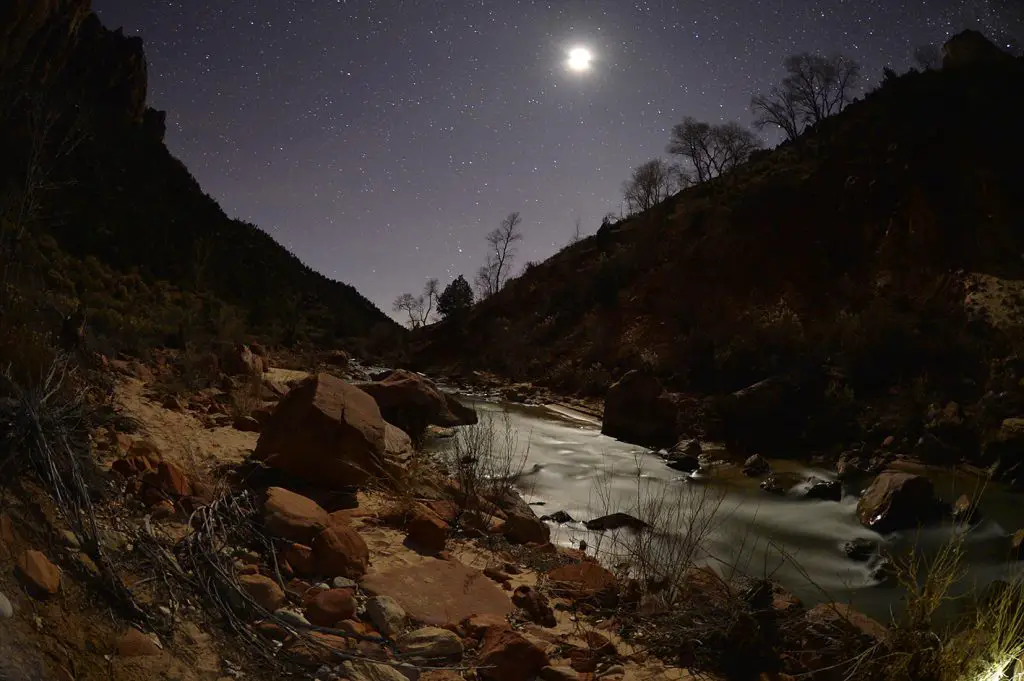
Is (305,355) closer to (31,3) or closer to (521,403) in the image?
(521,403)

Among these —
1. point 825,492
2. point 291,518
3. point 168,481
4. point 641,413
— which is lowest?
point 291,518

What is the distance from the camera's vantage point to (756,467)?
8.93 meters

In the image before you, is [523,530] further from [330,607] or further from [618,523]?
[330,607]

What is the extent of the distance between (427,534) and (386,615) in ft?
4.26

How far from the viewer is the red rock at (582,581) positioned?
382cm

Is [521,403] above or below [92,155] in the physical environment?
below

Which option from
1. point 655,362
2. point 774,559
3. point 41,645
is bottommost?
point 774,559

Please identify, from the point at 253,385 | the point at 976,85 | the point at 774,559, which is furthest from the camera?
the point at 976,85

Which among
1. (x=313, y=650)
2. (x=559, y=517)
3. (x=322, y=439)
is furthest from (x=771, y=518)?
(x=313, y=650)

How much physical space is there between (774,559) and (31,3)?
137 feet

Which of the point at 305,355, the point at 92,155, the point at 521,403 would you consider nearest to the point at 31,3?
the point at 92,155

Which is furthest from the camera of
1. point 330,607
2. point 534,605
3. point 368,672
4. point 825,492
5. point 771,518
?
point 825,492

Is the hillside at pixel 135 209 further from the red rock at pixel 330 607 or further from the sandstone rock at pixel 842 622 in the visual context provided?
the sandstone rock at pixel 842 622

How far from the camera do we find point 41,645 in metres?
1.56
